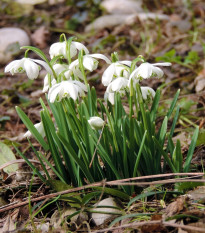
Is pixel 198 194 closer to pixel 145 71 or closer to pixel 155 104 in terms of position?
pixel 155 104

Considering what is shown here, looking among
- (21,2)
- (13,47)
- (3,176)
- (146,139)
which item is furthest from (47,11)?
(146,139)

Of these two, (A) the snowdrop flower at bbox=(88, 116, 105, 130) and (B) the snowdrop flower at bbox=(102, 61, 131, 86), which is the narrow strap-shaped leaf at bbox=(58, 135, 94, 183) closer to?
(A) the snowdrop flower at bbox=(88, 116, 105, 130)

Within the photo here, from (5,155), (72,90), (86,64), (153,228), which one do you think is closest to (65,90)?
(72,90)

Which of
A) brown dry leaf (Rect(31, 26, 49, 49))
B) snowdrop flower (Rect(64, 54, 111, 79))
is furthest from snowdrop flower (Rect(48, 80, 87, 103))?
brown dry leaf (Rect(31, 26, 49, 49))

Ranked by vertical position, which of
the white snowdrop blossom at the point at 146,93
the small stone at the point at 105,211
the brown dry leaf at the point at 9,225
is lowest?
the brown dry leaf at the point at 9,225

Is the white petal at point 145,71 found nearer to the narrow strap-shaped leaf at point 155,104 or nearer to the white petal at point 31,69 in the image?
the narrow strap-shaped leaf at point 155,104

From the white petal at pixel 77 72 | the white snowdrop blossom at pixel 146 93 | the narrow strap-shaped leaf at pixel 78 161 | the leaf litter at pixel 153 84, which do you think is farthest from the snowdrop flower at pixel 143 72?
the leaf litter at pixel 153 84

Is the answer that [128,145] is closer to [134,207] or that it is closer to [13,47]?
[134,207]
